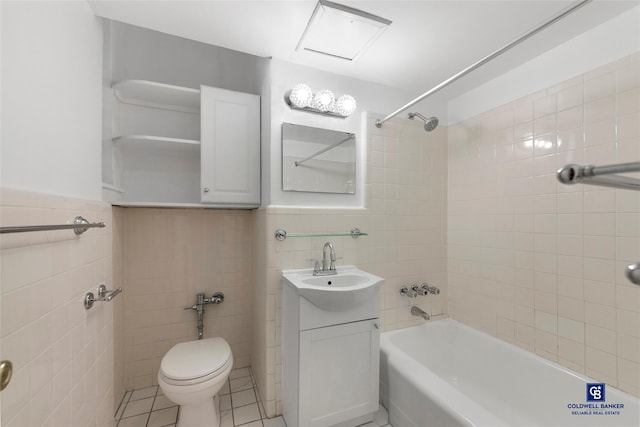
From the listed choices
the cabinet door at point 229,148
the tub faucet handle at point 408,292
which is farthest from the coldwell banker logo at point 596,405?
the cabinet door at point 229,148

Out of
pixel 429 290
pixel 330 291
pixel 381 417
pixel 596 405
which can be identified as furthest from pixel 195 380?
pixel 596 405

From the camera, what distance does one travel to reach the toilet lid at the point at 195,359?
55.7 inches

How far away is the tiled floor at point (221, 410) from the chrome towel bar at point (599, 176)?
1.68 meters

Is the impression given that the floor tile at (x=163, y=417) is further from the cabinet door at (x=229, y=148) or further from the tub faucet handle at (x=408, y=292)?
the tub faucet handle at (x=408, y=292)

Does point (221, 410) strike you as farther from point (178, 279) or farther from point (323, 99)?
point (323, 99)

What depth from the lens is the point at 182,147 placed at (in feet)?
6.03

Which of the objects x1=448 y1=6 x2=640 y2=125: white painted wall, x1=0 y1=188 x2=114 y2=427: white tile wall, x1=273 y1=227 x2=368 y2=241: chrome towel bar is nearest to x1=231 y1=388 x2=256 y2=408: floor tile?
x1=0 y1=188 x2=114 y2=427: white tile wall

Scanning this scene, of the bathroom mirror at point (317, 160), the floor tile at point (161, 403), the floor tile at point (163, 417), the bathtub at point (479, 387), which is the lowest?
the floor tile at point (163, 417)

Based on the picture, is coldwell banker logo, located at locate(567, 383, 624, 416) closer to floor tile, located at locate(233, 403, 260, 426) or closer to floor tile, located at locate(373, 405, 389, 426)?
floor tile, located at locate(373, 405, 389, 426)

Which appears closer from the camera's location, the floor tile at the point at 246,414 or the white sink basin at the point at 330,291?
the white sink basin at the point at 330,291

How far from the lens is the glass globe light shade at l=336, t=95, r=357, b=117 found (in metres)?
1.80

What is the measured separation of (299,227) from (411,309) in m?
1.13

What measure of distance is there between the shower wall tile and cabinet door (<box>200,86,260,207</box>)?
5.42ft

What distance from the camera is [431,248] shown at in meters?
2.20
